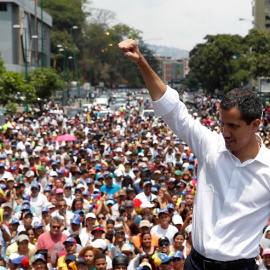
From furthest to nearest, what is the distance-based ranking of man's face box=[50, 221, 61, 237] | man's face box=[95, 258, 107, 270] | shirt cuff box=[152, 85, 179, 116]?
Answer: man's face box=[50, 221, 61, 237]
man's face box=[95, 258, 107, 270]
shirt cuff box=[152, 85, 179, 116]

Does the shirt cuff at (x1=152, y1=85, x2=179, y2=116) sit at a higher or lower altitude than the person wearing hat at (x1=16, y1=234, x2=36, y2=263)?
higher

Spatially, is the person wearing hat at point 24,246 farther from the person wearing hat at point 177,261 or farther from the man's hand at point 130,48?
the man's hand at point 130,48

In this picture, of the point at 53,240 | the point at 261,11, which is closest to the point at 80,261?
the point at 53,240

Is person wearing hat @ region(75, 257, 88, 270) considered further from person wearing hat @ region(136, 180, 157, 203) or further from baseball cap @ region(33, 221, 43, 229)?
person wearing hat @ region(136, 180, 157, 203)

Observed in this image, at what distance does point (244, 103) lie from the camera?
340cm

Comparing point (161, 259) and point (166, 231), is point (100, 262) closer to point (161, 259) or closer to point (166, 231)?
point (161, 259)

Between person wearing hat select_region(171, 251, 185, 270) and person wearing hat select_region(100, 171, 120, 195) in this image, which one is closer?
person wearing hat select_region(171, 251, 185, 270)

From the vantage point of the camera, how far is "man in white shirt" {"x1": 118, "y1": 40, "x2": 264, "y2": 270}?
11.3 feet

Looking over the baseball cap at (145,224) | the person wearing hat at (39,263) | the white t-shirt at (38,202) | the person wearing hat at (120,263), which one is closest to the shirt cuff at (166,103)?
the person wearing hat at (120,263)

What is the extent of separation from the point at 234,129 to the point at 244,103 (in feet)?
0.41

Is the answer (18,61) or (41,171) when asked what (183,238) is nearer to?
(41,171)

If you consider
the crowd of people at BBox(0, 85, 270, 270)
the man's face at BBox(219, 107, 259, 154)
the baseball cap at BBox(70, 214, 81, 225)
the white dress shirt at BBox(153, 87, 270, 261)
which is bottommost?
the crowd of people at BBox(0, 85, 270, 270)

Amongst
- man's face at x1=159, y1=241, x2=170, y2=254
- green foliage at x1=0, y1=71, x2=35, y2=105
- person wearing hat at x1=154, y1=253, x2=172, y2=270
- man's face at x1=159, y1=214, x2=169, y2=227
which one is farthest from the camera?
green foliage at x1=0, y1=71, x2=35, y2=105

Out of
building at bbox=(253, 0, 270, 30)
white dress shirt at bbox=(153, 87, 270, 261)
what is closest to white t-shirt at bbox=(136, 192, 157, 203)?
white dress shirt at bbox=(153, 87, 270, 261)
